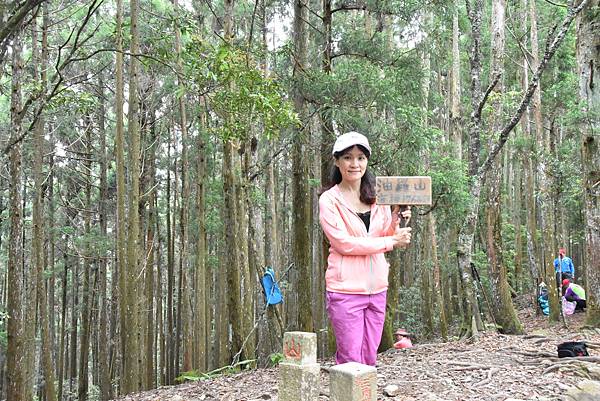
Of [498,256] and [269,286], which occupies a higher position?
[498,256]

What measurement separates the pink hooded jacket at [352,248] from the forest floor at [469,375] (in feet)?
4.99

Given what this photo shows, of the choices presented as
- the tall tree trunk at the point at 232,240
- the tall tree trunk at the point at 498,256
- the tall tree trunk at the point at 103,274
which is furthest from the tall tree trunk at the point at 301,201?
the tall tree trunk at the point at 103,274

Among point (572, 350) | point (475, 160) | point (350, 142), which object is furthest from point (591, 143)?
point (350, 142)

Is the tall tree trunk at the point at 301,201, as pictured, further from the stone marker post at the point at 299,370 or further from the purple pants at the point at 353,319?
the purple pants at the point at 353,319

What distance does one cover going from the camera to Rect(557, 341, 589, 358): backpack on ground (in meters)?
5.18

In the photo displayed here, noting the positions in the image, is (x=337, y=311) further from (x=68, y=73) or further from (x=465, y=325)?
(x=68, y=73)

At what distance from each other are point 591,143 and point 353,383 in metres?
6.59

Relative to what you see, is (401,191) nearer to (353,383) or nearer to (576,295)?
(353,383)

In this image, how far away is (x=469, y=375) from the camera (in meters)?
4.77

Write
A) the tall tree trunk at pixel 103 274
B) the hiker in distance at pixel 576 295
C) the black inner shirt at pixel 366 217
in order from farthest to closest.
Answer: the tall tree trunk at pixel 103 274, the hiker in distance at pixel 576 295, the black inner shirt at pixel 366 217

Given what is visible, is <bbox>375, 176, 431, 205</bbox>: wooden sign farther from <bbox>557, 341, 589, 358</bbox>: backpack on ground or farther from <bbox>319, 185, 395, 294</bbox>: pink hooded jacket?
<bbox>557, 341, 589, 358</bbox>: backpack on ground

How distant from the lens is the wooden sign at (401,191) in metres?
3.00

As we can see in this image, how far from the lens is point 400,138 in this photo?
Result: 6957mm

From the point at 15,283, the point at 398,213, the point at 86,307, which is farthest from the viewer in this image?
the point at 86,307
